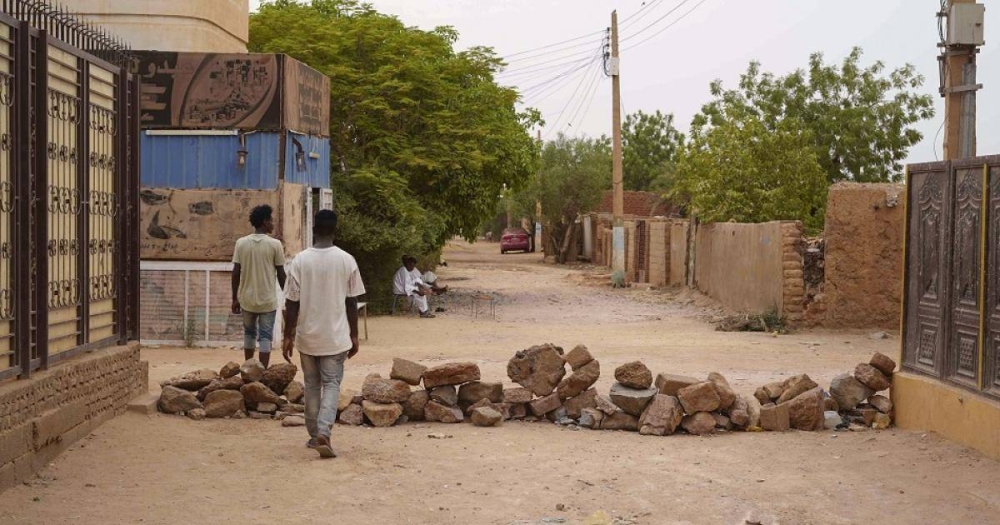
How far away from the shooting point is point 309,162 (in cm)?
1652

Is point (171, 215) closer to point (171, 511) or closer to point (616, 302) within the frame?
point (171, 511)

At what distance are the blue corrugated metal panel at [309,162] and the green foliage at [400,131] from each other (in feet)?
10.8

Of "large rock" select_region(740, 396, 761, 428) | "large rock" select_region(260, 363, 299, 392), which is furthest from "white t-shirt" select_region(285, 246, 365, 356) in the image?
"large rock" select_region(740, 396, 761, 428)


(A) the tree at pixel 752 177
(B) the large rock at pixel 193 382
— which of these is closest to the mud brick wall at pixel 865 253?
(A) the tree at pixel 752 177

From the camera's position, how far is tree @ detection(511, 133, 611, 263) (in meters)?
52.1

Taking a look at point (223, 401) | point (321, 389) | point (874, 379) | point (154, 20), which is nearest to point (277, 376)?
point (223, 401)

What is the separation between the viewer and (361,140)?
24.1 m

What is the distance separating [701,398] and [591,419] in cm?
92

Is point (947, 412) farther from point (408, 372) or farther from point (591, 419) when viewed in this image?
point (408, 372)

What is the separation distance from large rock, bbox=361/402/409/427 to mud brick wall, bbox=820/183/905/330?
10864mm

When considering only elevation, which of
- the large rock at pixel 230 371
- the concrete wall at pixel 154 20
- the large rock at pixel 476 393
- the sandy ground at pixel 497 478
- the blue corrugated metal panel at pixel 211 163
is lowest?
the sandy ground at pixel 497 478

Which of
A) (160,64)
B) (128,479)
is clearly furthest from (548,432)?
(160,64)

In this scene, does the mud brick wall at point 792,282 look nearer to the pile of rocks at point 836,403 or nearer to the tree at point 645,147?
the pile of rocks at point 836,403

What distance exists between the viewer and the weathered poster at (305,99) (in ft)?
50.1
